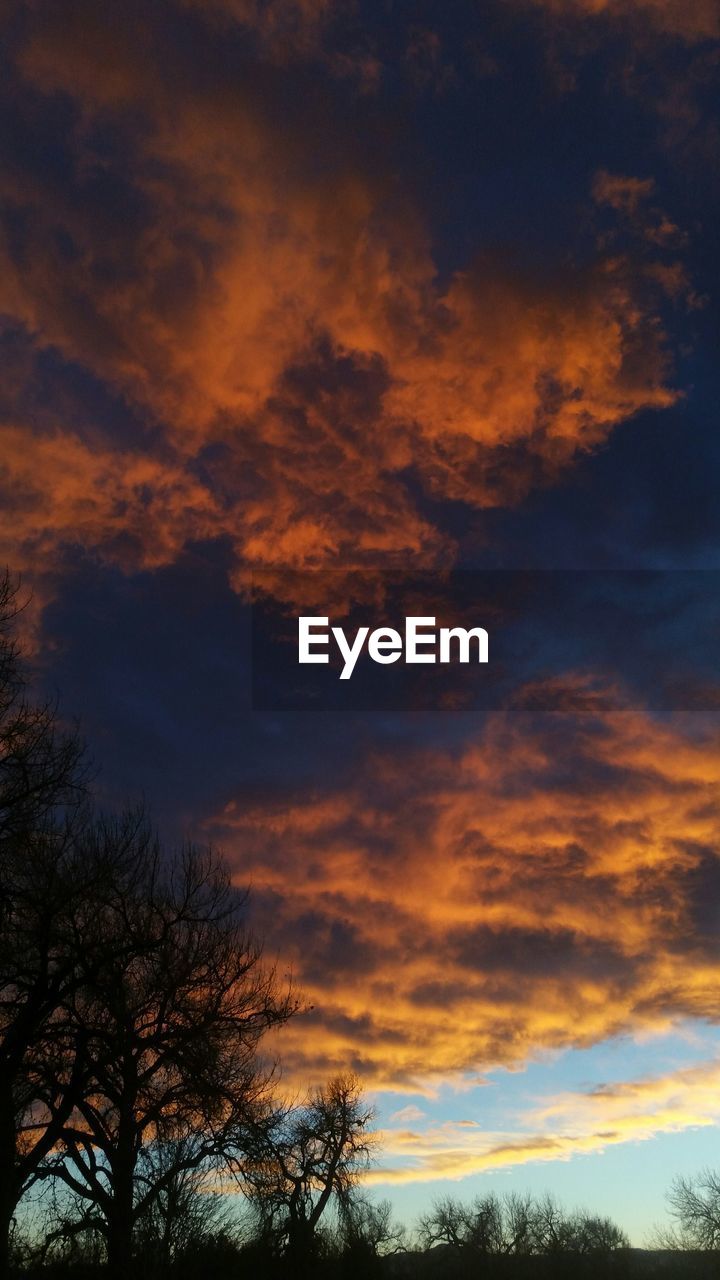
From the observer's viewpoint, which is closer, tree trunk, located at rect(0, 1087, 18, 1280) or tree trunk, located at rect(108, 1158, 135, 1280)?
tree trunk, located at rect(0, 1087, 18, 1280)

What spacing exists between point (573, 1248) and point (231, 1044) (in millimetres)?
91708

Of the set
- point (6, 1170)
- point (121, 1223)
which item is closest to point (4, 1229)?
point (6, 1170)

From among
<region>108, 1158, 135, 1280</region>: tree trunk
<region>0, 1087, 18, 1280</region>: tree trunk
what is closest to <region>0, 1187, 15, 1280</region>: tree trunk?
<region>0, 1087, 18, 1280</region>: tree trunk

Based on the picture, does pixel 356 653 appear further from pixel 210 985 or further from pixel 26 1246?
pixel 26 1246

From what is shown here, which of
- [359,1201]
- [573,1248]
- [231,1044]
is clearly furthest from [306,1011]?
[573,1248]

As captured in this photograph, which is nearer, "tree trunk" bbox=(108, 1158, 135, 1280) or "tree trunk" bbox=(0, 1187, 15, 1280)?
"tree trunk" bbox=(0, 1187, 15, 1280)

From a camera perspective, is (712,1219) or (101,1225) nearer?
(101,1225)

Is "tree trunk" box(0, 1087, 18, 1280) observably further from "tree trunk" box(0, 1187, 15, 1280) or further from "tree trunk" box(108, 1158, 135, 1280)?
"tree trunk" box(108, 1158, 135, 1280)

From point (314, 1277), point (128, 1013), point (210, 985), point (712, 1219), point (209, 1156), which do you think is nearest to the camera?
point (128, 1013)

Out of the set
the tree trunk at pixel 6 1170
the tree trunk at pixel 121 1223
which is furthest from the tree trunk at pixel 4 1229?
the tree trunk at pixel 121 1223

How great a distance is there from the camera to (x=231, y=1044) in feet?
81.7

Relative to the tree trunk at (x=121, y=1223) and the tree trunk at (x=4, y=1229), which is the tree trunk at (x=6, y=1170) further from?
the tree trunk at (x=121, y=1223)

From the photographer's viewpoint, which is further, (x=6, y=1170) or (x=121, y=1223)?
(x=121, y=1223)

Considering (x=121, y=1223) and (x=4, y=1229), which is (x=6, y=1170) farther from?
(x=121, y=1223)
